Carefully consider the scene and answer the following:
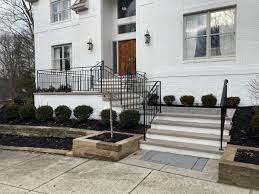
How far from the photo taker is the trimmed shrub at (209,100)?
29.8 feet

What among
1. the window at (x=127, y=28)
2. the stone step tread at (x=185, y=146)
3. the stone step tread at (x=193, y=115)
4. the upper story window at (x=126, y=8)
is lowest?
the stone step tread at (x=185, y=146)

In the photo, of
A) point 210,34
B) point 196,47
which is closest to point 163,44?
point 196,47

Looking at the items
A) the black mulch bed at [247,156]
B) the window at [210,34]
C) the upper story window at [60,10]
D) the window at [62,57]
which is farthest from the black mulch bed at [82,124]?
the upper story window at [60,10]

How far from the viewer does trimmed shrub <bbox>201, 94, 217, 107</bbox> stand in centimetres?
909

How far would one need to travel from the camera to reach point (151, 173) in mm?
4988

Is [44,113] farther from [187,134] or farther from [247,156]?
[247,156]

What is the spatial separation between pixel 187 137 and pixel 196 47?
463cm

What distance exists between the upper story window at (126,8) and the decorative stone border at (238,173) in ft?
31.4

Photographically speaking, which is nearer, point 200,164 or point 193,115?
point 200,164

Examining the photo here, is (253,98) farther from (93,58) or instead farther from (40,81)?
(40,81)

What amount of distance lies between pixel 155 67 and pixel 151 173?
6327 millimetres

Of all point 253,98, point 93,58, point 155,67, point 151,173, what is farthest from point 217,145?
point 93,58

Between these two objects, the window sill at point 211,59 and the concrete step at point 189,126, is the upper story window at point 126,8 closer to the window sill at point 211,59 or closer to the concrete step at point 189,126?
the window sill at point 211,59

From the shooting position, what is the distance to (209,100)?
9.10 meters
